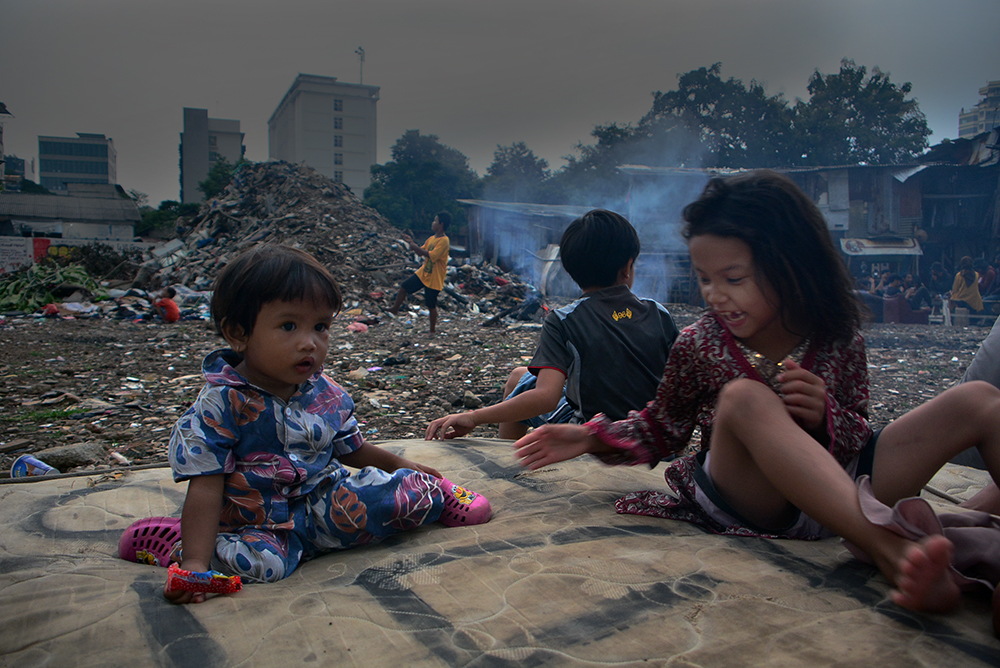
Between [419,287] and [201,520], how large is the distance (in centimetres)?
732

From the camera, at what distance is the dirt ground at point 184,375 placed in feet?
11.1

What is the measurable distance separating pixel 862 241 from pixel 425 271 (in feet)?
37.6

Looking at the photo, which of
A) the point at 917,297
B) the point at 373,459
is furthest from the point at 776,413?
the point at 917,297

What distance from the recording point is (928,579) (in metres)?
1.02

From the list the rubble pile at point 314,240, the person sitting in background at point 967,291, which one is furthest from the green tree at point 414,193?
the person sitting in background at point 967,291

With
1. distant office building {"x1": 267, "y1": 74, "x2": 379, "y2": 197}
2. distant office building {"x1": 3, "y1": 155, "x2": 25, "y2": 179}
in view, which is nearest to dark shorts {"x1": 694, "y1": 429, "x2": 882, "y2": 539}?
distant office building {"x1": 267, "y1": 74, "x2": 379, "y2": 197}

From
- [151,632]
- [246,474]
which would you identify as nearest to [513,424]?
[246,474]

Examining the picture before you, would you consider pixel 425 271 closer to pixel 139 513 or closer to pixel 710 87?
pixel 139 513

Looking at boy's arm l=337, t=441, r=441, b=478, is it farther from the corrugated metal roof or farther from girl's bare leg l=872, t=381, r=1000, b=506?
the corrugated metal roof

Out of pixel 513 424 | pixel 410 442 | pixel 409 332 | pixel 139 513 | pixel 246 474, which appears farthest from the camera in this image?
pixel 409 332

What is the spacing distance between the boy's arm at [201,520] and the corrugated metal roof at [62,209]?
3234 cm

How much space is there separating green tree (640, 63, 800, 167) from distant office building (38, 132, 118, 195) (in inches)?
2219

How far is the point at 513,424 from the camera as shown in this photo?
2682 millimetres

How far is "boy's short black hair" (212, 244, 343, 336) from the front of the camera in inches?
55.6
